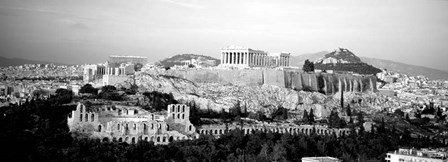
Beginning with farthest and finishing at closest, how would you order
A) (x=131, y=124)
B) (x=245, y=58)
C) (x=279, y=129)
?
(x=245, y=58) < (x=279, y=129) < (x=131, y=124)

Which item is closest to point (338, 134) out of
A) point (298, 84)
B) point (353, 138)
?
point (353, 138)

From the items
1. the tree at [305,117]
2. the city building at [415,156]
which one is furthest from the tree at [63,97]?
the city building at [415,156]

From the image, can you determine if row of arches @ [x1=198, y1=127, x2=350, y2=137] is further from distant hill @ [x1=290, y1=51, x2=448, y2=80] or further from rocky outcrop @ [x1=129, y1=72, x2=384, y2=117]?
distant hill @ [x1=290, y1=51, x2=448, y2=80]

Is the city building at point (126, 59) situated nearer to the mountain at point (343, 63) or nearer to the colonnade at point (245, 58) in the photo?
the colonnade at point (245, 58)

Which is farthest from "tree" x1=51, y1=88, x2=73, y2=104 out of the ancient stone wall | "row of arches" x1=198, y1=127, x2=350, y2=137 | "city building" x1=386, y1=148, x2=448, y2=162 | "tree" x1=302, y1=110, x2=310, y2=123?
"city building" x1=386, y1=148, x2=448, y2=162

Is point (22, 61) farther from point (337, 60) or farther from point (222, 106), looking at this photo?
point (337, 60)

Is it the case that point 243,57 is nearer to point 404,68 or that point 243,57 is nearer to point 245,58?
point 245,58

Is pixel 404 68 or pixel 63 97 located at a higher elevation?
pixel 404 68

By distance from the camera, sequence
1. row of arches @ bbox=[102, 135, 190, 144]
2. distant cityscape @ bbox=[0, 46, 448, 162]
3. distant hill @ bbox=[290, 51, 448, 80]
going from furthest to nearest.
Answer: distant hill @ bbox=[290, 51, 448, 80]
distant cityscape @ bbox=[0, 46, 448, 162]
row of arches @ bbox=[102, 135, 190, 144]

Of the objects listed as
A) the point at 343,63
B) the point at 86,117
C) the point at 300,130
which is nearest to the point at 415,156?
the point at 300,130
